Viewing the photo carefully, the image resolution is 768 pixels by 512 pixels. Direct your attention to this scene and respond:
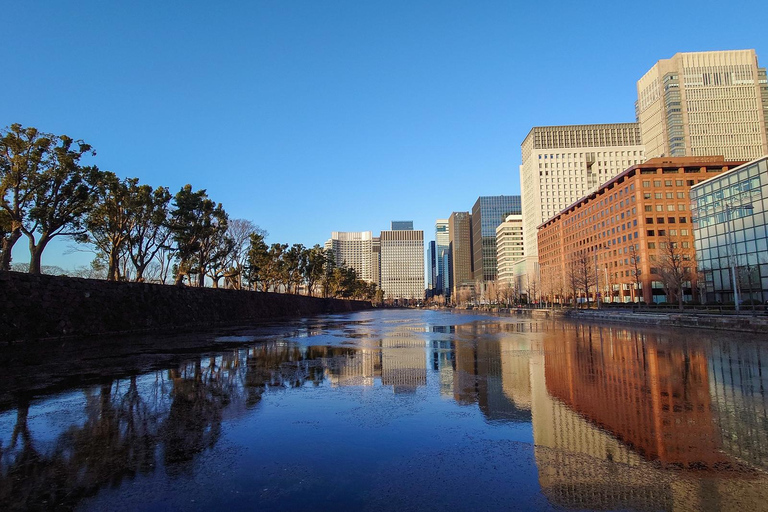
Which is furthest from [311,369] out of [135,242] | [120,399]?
[135,242]

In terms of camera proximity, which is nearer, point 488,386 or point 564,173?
point 488,386

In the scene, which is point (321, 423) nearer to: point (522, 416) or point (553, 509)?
point (522, 416)

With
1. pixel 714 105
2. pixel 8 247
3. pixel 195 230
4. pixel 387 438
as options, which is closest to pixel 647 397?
pixel 387 438

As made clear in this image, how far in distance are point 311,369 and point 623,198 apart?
3892 inches

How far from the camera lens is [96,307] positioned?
2631 cm

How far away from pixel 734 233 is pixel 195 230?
68.8 meters

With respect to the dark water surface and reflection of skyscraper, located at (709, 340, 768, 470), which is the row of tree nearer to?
the dark water surface

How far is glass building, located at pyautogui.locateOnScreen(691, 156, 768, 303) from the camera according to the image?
2015 inches

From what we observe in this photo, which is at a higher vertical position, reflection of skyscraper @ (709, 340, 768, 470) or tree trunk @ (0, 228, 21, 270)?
tree trunk @ (0, 228, 21, 270)

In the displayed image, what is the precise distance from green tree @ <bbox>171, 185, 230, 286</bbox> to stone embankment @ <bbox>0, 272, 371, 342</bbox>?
4.24 meters

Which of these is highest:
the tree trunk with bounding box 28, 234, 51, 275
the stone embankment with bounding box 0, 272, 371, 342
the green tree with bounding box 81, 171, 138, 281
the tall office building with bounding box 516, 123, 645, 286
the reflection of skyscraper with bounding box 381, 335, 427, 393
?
the tall office building with bounding box 516, 123, 645, 286

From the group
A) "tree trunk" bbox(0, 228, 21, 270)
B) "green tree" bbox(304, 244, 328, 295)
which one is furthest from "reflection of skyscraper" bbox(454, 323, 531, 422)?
"green tree" bbox(304, 244, 328, 295)

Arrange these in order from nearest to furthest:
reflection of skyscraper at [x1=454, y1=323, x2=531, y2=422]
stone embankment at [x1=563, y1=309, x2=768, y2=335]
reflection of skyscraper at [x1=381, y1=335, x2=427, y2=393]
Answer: reflection of skyscraper at [x1=454, y1=323, x2=531, y2=422] → reflection of skyscraper at [x1=381, y1=335, x2=427, y2=393] → stone embankment at [x1=563, y1=309, x2=768, y2=335]

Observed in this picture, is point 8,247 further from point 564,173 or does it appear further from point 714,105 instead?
point 714,105
